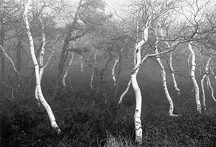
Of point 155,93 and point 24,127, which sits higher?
point 155,93

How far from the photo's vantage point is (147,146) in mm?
4789

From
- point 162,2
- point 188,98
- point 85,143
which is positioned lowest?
point 85,143

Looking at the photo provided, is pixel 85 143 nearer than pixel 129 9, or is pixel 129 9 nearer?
pixel 85 143

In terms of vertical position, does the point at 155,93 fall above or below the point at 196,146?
above

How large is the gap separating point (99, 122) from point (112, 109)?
2.04 metres

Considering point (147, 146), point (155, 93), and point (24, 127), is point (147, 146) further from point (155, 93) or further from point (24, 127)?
point (155, 93)

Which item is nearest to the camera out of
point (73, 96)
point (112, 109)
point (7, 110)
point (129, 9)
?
point (7, 110)

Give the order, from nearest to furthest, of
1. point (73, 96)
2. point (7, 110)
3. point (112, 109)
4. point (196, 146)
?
point (196, 146) → point (7, 110) → point (112, 109) → point (73, 96)

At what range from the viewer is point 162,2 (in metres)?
7.18

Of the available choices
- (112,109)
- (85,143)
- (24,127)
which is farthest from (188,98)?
(24,127)

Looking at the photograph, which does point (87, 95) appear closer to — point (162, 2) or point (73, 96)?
point (73, 96)

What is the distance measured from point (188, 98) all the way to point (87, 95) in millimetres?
7127

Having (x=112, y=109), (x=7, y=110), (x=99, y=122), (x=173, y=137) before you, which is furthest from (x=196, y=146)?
(x=7, y=110)

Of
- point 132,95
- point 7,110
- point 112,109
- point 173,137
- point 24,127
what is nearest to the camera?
point 173,137
